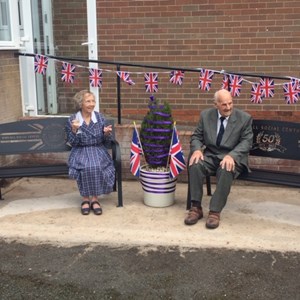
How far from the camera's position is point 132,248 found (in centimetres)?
370

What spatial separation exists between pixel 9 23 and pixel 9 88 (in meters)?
0.76

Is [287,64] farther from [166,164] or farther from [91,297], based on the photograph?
[91,297]

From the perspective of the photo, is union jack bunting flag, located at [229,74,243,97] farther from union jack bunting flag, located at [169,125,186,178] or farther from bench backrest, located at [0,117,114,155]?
bench backrest, located at [0,117,114,155]

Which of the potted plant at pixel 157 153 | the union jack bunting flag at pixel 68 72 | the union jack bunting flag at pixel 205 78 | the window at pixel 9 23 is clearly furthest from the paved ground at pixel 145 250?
the window at pixel 9 23

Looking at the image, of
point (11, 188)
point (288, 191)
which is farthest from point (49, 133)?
point (288, 191)

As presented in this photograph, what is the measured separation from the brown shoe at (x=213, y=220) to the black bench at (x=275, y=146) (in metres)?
0.43

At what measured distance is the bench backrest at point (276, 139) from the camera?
432cm

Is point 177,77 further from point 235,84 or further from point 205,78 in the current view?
point 235,84

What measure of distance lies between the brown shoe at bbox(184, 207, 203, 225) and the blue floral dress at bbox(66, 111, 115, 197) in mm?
838

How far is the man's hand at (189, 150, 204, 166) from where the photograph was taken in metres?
4.22

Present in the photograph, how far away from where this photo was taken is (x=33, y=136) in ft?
15.4

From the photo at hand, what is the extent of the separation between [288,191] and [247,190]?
0.44 m

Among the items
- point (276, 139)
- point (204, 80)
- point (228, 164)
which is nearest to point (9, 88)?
point (204, 80)

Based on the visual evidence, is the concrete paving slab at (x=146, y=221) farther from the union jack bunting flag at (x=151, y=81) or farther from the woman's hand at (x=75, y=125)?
the union jack bunting flag at (x=151, y=81)
